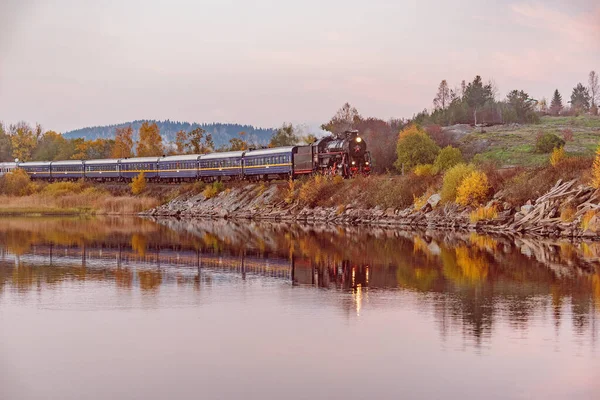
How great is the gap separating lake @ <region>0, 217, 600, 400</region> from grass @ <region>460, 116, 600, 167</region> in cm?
5775

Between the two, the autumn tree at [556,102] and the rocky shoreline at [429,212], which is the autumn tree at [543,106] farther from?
the rocky shoreline at [429,212]

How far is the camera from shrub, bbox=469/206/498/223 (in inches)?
2285

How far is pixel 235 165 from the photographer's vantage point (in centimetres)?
10125

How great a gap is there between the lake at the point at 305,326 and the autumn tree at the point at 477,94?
10866 centimetres

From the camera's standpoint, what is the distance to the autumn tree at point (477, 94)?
146 m

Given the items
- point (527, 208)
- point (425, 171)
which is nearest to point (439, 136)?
point (425, 171)

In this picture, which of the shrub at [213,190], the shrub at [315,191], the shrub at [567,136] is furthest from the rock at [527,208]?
the shrub at [567,136]

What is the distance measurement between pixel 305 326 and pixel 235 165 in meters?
80.6

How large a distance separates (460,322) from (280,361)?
5912mm

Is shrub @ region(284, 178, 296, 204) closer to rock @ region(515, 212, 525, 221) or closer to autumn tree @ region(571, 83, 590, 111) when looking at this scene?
rock @ region(515, 212, 525, 221)

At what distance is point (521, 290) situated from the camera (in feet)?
89.5

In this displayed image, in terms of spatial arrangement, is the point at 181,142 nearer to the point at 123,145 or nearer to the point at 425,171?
the point at 123,145

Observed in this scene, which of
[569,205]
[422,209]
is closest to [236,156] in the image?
[422,209]

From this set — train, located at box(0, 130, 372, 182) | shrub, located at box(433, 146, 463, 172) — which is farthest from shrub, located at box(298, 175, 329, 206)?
shrub, located at box(433, 146, 463, 172)
